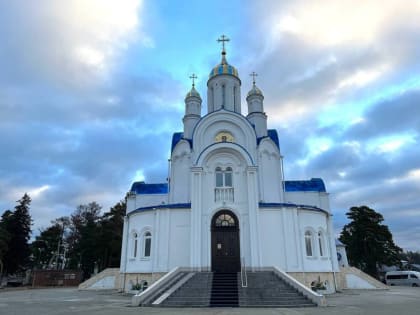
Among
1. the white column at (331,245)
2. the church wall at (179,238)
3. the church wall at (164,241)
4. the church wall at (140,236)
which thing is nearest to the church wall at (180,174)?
the church wall at (179,238)

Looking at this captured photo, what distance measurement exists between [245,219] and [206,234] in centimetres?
249

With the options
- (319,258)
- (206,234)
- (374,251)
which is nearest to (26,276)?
(206,234)

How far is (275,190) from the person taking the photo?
21.7m

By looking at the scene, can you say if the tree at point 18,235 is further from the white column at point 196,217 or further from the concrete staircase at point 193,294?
the concrete staircase at point 193,294

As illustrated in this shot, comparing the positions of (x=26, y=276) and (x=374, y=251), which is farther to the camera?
(x=26, y=276)

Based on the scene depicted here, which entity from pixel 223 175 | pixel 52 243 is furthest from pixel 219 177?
pixel 52 243

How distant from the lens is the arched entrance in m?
18.4

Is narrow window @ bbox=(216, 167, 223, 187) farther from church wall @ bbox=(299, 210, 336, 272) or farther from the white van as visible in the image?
the white van

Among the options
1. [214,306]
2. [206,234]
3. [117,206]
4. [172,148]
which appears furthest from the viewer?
[117,206]

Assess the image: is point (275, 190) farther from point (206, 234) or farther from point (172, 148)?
point (172, 148)

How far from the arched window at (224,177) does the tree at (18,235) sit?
30.8 m

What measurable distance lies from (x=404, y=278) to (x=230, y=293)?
29.4m

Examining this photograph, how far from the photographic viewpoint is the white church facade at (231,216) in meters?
18.6

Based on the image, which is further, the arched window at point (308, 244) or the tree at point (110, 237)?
the tree at point (110, 237)
